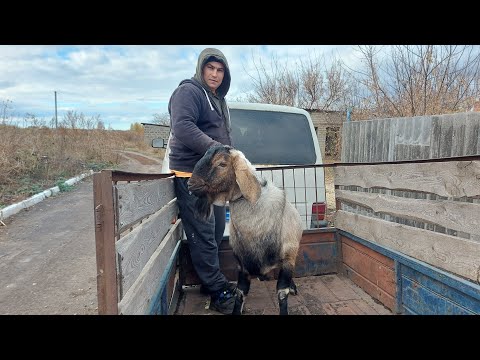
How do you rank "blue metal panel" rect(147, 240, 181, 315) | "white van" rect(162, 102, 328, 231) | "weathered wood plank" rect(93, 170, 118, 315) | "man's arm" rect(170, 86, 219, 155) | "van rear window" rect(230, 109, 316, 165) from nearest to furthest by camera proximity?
"weathered wood plank" rect(93, 170, 118, 315), "blue metal panel" rect(147, 240, 181, 315), "man's arm" rect(170, 86, 219, 155), "white van" rect(162, 102, 328, 231), "van rear window" rect(230, 109, 316, 165)

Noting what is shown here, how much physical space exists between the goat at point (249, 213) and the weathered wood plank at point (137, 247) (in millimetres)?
463

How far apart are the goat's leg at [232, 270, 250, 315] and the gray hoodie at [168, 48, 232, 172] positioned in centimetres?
111

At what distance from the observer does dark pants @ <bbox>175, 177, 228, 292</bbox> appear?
287 cm

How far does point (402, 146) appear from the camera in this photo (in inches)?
218

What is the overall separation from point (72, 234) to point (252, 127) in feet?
16.0

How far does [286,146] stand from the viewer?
173 inches

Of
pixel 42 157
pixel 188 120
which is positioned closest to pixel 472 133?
pixel 188 120

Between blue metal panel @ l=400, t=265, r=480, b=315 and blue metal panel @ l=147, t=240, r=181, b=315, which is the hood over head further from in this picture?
blue metal panel @ l=400, t=265, r=480, b=315

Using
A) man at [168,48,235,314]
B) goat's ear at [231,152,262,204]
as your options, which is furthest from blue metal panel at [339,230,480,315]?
man at [168,48,235,314]

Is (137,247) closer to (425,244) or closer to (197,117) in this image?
(197,117)

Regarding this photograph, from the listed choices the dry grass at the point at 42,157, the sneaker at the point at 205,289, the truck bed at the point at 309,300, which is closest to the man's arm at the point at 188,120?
the sneaker at the point at 205,289

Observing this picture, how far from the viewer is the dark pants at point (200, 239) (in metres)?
2.87

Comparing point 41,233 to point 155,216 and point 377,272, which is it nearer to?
point 155,216

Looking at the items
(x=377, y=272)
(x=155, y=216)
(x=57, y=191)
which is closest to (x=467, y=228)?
(x=377, y=272)
